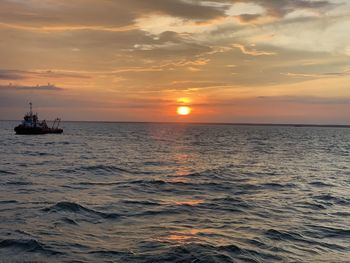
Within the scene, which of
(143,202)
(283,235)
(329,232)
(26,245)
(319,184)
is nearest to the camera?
(26,245)

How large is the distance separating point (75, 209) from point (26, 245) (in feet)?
19.9

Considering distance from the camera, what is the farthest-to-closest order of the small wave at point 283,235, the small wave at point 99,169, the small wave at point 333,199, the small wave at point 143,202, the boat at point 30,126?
1. the boat at point 30,126
2. the small wave at point 99,169
3. the small wave at point 333,199
4. the small wave at point 143,202
5. the small wave at point 283,235

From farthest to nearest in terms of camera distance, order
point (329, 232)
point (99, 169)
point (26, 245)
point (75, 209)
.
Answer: point (99, 169) < point (75, 209) < point (329, 232) < point (26, 245)

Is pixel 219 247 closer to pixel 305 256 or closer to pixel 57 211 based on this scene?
pixel 305 256

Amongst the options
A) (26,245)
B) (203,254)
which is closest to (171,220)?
(203,254)

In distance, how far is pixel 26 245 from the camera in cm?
1383

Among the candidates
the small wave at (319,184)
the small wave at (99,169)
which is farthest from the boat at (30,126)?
the small wave at (319,184)

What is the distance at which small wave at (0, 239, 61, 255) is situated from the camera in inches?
527

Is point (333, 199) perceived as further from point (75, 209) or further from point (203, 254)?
point (75, 209)

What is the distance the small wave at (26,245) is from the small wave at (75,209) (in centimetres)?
482

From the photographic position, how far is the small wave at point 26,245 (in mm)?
13375

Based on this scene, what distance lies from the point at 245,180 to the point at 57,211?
18732 mm

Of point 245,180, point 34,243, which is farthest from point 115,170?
point 34,243

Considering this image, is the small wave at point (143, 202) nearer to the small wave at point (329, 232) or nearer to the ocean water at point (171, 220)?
the ocean water at point (171, 220)
